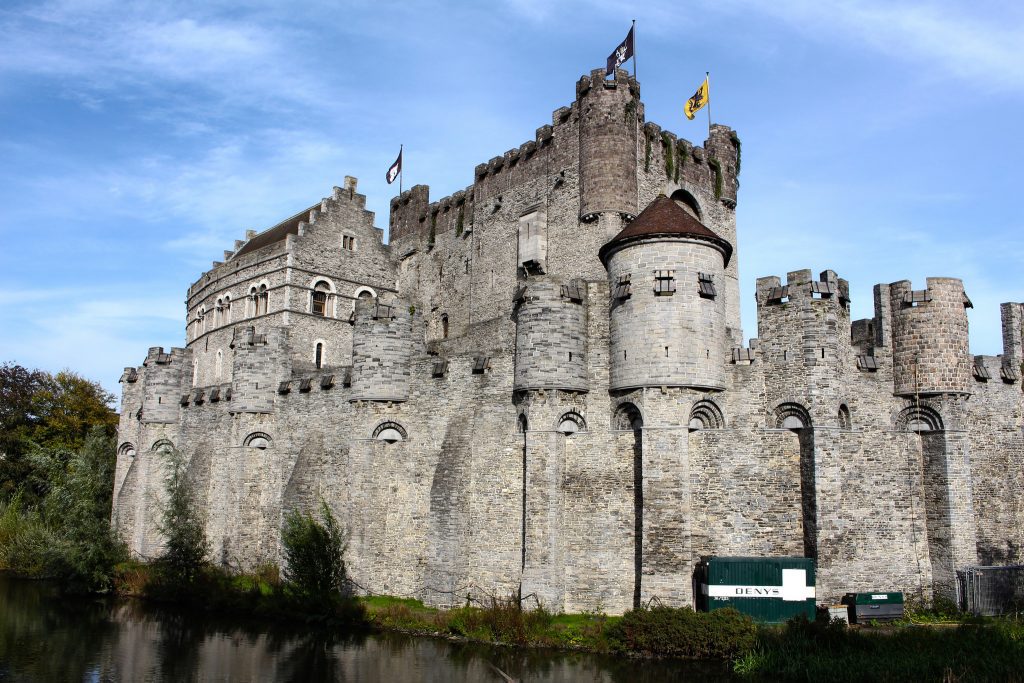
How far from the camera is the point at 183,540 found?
102 ft

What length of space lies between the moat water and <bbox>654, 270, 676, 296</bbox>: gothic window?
948 centimetres

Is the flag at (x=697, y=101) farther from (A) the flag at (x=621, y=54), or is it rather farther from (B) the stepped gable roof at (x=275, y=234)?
(B) the stepped gable roof at (x=275, y=234)

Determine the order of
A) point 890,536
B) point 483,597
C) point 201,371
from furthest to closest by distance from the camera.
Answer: point 201,371, point 483,597, point 890,536

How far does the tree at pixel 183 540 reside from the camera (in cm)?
3109

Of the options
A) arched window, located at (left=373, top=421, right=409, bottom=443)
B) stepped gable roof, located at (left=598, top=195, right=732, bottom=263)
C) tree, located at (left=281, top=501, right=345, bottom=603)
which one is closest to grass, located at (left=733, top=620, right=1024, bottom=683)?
stepped gable roof, located at (left=598, top=195, right=732, bottom=263)

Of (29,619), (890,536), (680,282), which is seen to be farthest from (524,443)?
(29,619)

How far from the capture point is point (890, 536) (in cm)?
2297

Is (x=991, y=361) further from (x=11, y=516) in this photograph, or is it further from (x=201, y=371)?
(x=11, y=516)

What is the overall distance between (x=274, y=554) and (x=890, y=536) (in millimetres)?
20271

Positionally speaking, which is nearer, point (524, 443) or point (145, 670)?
point (145, 670)

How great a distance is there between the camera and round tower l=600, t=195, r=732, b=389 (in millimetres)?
23438

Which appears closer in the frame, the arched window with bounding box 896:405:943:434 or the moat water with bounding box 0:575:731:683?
the moat water with bounding box 0:575:731:683

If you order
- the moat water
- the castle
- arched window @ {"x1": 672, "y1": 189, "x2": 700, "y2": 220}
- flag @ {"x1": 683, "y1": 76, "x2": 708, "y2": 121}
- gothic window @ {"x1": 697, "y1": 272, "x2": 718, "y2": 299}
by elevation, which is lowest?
the moat water

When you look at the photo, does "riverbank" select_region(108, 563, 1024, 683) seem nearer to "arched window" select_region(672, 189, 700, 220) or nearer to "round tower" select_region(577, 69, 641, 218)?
"round tower" select_region(577, 69, 641, 218)
